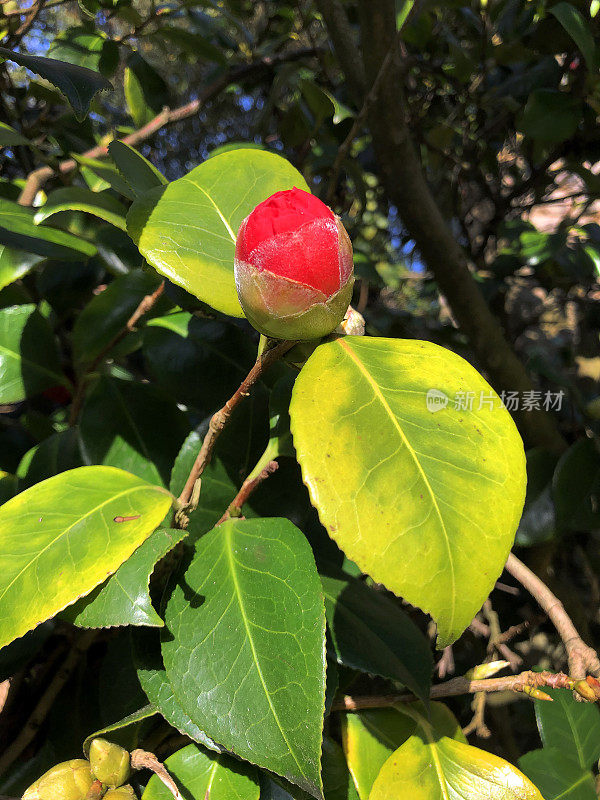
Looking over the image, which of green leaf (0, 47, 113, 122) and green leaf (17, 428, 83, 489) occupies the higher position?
green leaf (0, 47, 113, 122)

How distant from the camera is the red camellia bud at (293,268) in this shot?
1.23ft

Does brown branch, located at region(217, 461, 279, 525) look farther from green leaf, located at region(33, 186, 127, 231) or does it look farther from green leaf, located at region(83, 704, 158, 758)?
green leaf, located at region(33, 186, 127, 231)

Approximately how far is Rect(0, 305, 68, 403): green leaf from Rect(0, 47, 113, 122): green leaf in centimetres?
31

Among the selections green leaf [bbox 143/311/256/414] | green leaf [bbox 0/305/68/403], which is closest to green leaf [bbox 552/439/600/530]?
green leaf [bbox 143/311/256/414]

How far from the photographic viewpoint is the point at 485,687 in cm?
54

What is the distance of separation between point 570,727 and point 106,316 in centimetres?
76

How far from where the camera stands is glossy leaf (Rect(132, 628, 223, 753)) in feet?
1.68

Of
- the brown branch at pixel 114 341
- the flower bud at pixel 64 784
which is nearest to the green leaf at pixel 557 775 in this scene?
the flower bud at pixel 64 784

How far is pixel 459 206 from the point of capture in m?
1.71

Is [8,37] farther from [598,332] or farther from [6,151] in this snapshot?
[598,332]

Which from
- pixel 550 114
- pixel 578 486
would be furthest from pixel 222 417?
pixel 550 114

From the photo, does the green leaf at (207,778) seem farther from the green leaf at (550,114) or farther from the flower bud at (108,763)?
the green leaf at (550,114)

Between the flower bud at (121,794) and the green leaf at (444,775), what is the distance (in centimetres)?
21

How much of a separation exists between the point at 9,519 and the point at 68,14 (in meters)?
3.26
